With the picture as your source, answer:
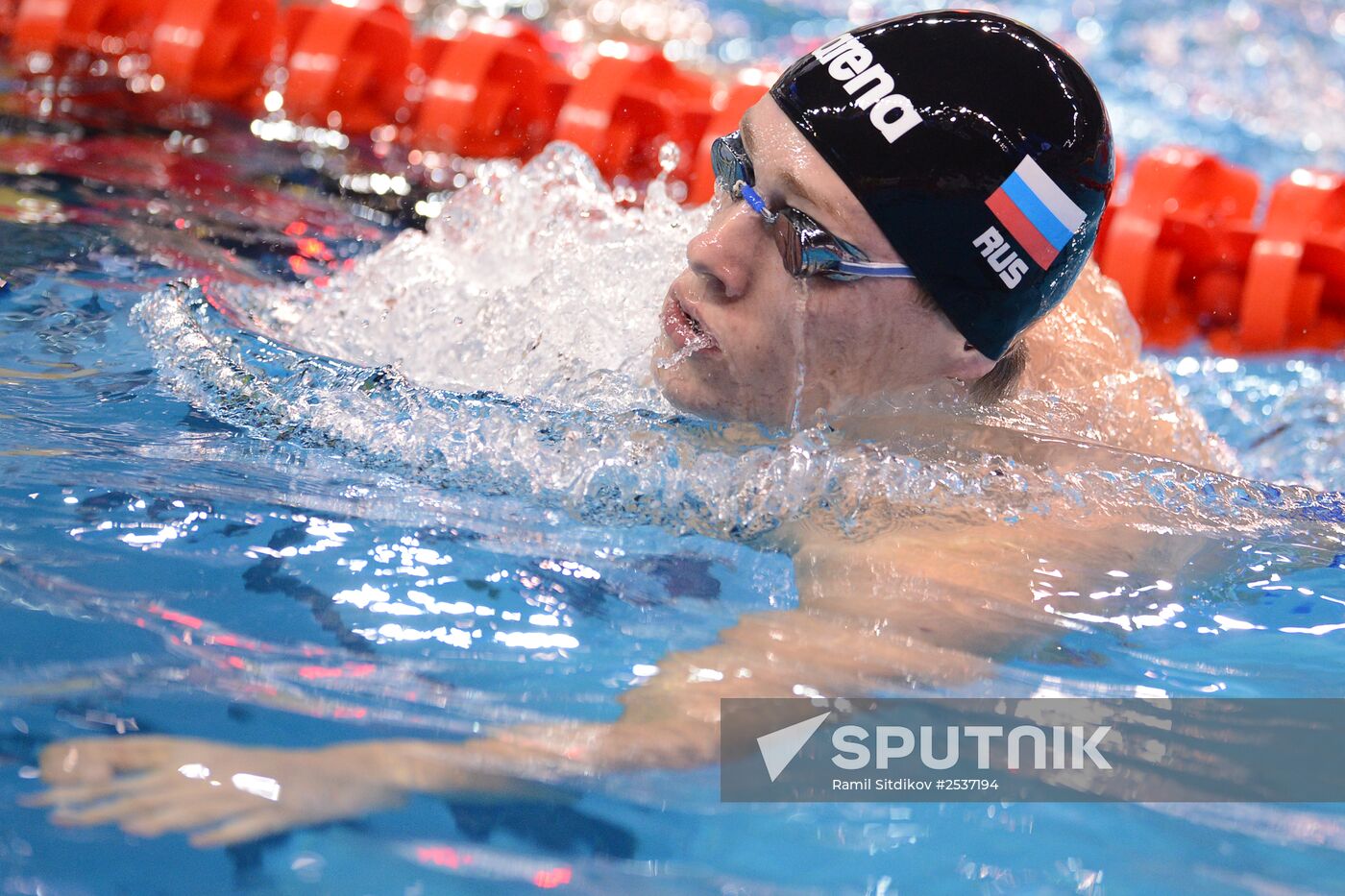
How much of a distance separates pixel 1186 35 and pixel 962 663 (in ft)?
17.5

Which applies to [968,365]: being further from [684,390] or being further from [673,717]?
[673,717]

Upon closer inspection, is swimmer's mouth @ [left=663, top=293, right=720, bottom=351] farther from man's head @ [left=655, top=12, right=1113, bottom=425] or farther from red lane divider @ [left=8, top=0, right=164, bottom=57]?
red lane divider @ [left=8, top=0, right=164, bottom=57]

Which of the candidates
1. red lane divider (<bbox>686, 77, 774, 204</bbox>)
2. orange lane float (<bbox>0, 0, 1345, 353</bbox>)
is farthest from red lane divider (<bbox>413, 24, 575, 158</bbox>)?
red lane divider (<bbox>686, 77, 774, 204</bbox>)

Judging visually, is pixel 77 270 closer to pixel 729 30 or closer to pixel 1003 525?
pixel 1003 525

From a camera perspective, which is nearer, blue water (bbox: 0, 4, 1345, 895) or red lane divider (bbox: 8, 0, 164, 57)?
blue water (bbox: 0, 4, 1345, 895)

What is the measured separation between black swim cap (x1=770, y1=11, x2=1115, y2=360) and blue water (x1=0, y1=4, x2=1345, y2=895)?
1.51ft

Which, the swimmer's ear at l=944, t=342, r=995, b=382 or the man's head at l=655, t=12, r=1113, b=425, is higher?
the man's head at l=655, t=12, r=1113, b=425

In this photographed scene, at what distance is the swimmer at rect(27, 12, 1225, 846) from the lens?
4.81ft

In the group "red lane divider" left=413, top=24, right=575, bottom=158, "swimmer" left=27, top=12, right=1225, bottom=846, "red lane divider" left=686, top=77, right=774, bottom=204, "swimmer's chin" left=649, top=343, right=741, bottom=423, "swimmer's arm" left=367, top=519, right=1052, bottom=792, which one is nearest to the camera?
"swimmer's arm" left=367, top=519, right=1052, bottom=792

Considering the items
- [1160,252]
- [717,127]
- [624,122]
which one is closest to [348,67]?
[624,122]

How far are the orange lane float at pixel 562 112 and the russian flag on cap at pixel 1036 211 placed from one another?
67.6 inches

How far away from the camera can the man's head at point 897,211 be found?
1596 millimetres

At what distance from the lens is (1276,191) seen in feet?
11.4

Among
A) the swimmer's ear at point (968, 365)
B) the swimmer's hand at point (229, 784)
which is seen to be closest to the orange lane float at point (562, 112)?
the swimmer's ear at point (968, 365)
